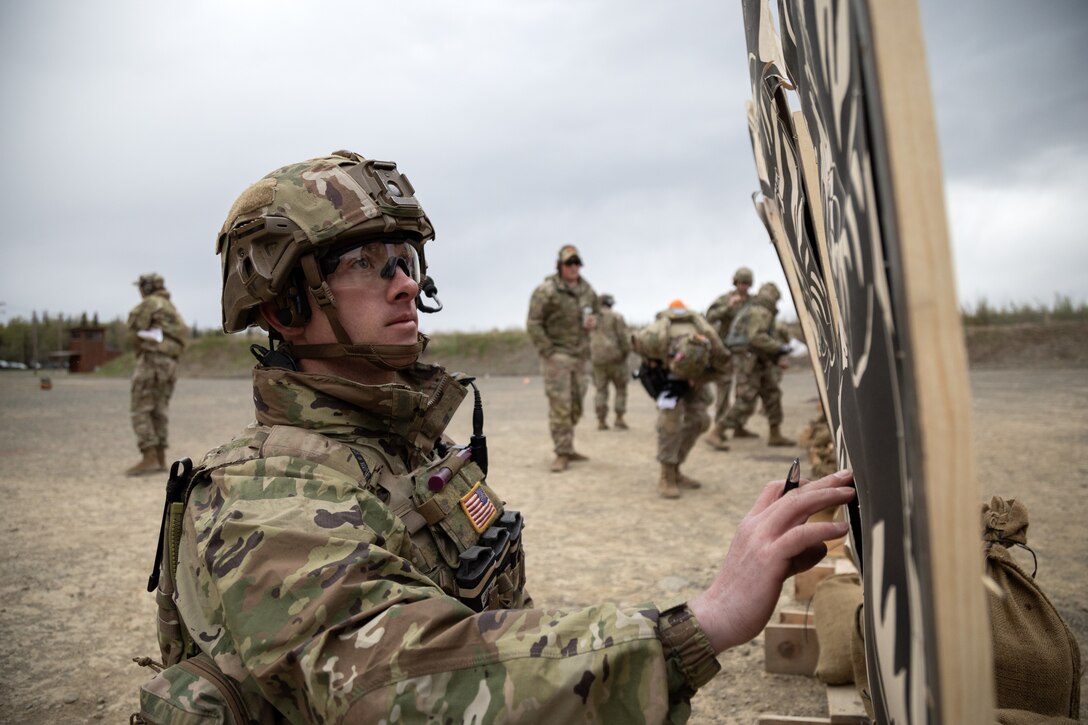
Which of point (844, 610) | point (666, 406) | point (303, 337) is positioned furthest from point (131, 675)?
point (666, 406)

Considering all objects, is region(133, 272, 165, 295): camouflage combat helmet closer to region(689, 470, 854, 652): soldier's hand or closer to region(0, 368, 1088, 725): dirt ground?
region(0, 368, 1088, 725): dirt ground

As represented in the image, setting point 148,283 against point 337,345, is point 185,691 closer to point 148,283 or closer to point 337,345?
point 337,345

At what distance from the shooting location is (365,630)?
1.14 metres

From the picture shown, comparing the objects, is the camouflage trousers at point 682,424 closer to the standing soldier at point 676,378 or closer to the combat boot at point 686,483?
the standing soldier at point 676,378

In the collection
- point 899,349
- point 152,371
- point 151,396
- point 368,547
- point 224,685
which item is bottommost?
point 224,685

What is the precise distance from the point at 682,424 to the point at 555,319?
2.71m

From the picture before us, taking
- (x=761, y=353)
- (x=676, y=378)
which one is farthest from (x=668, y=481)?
(x=761, y=353)

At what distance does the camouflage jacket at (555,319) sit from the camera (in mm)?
8773

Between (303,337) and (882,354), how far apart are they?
152cm

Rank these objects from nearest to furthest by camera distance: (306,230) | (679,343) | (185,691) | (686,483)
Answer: (185,691), (306,230), (679,343), (686,483)

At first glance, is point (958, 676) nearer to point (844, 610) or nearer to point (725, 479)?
point (844, 610)

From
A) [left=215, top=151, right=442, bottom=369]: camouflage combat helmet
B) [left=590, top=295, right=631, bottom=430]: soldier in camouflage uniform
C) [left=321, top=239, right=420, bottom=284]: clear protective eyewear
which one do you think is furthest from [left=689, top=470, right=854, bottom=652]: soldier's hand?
[left=590, top=295, right=631, bottom=430]: soldier in camouflage uniform

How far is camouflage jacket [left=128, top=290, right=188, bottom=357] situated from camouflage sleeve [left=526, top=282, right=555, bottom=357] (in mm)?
3960

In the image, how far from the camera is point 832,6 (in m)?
0.72
